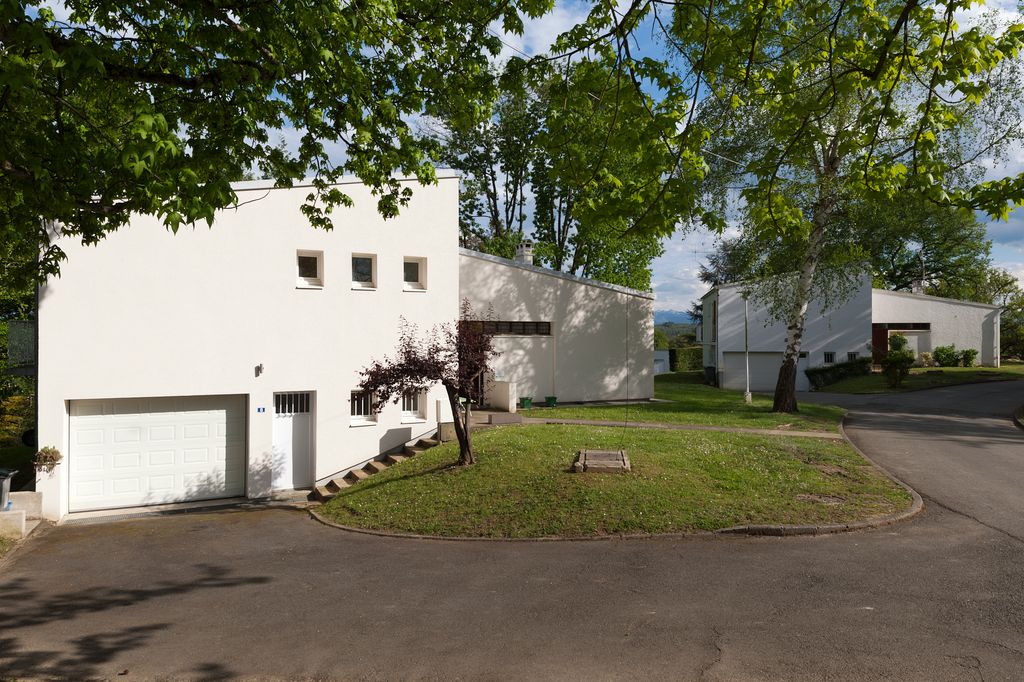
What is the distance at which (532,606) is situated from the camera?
23.7ft

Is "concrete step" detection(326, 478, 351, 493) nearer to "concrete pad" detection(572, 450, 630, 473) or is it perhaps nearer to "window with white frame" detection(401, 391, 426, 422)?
"window with white frame" detection(401, 391, 426, 422)

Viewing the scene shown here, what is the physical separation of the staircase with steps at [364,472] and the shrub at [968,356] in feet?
119

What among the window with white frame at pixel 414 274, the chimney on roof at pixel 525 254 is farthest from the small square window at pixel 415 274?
the chimney on roof at pixel 525 254

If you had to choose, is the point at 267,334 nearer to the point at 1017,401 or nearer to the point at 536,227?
the point at 536,227

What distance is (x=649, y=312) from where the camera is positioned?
24828 millimetres

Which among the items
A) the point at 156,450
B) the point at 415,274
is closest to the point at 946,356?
the point at 415,274

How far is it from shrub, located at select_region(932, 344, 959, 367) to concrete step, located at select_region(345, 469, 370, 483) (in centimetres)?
3694

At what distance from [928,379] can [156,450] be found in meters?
35.4

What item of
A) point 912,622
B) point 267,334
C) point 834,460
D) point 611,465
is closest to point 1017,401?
point 834,460

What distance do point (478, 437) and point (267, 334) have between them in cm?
554

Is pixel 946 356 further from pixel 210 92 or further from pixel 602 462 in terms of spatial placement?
pixel 210 92

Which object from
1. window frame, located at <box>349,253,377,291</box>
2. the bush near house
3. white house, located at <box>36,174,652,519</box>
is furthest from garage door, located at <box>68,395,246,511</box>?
the bush near house

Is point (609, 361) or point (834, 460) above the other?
point (609, 361)

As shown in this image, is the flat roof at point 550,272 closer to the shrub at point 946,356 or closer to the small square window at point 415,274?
the small square window at point 415,274
